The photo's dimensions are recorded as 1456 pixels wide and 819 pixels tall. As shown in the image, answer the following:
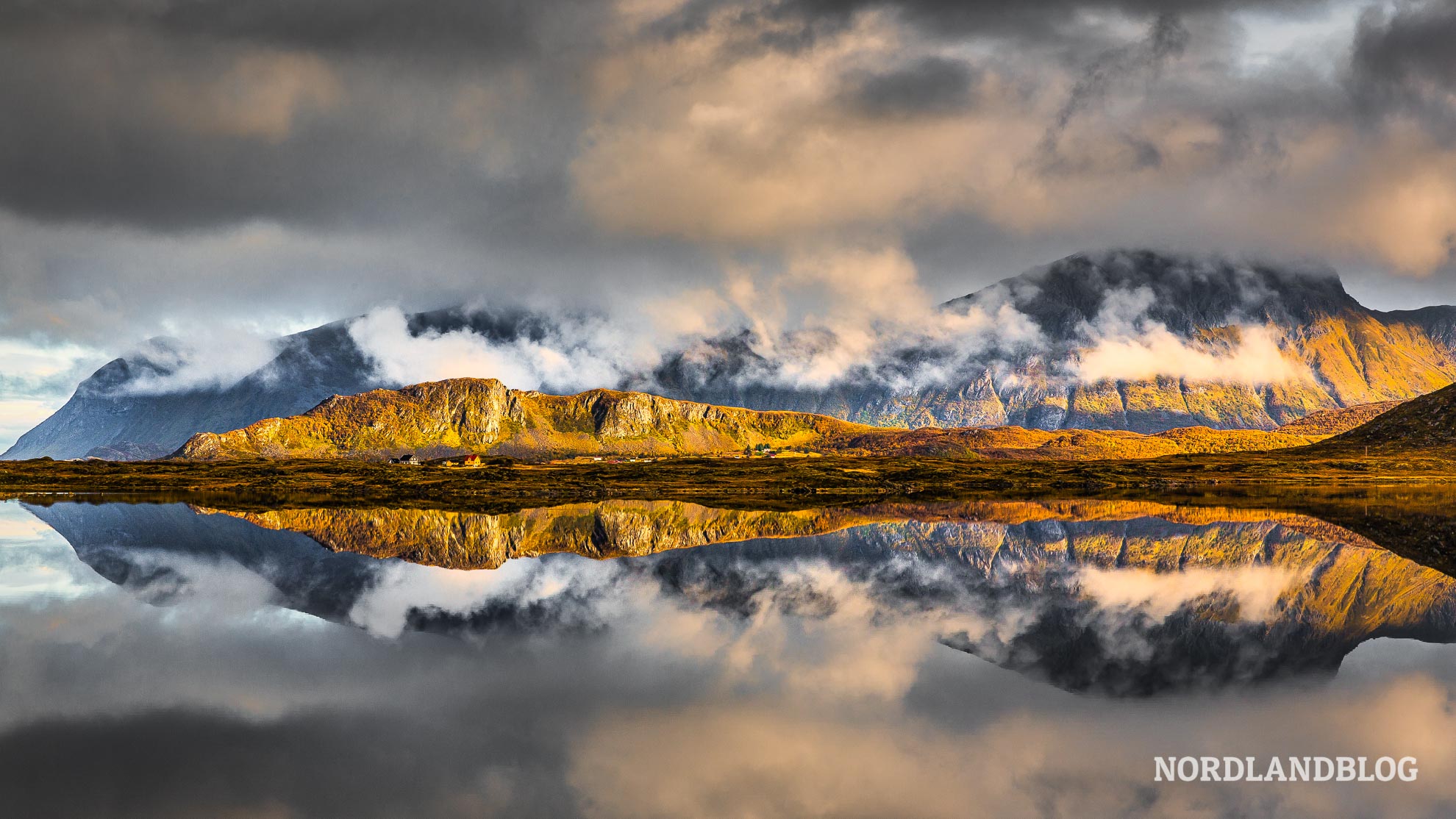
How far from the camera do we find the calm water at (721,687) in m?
15.7

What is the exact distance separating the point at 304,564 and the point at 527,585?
15.1 meters

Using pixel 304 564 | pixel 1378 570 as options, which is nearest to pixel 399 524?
pixel 304 564

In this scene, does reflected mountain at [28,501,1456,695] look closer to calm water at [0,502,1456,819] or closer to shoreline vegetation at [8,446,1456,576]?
calm water at [0,502,1456,819]

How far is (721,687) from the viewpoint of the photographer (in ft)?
73.7

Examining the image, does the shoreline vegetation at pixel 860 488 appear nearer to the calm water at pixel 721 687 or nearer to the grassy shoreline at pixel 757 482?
the grassy shoreline at pixel 757 482

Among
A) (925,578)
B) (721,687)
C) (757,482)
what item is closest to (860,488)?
(757,482)

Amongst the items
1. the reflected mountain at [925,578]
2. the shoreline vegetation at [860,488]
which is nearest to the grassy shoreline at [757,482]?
the shoreline vegetation at [860,488]

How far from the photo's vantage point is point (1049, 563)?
A: 49156 millimetres

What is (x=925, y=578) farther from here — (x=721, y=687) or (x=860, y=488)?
(x=860, y=488)

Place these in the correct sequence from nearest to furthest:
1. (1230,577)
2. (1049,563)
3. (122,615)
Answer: (122,615) → (1230,577) → (1049,563)

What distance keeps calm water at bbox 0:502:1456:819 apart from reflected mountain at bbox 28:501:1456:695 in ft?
0.95

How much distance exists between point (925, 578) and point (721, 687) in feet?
77.6

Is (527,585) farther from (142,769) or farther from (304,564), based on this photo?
(142,769)

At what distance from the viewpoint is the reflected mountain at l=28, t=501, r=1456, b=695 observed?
28.0 metres
